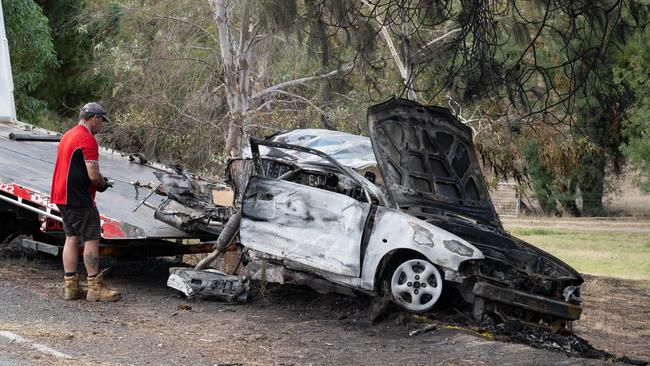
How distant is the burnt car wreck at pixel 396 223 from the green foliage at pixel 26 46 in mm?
11779

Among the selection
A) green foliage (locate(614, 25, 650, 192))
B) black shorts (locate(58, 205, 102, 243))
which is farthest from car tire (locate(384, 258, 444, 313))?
green foliage (locate(614, 25, 650, 192))

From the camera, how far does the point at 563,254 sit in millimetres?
24125

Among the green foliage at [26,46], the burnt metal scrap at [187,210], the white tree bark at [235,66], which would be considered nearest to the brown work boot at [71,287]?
the burnt metal scrap at [187,210]

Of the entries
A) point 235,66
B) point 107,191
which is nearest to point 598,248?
point 235,66

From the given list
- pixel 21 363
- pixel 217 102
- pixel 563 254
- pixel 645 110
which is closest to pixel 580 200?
pixel 645 110

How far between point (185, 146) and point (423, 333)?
15703mm

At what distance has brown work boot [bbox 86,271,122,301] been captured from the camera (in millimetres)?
9430

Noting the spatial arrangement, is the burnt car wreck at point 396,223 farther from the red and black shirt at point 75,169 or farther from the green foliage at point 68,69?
the green foliage at point 68,69

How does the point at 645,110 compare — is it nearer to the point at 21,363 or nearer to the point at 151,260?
the point at 151,260

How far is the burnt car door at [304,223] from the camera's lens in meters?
8.98

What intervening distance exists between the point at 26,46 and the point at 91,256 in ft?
44.6

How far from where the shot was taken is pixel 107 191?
11.0 m

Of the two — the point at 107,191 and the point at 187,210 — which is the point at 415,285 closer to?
the point at 187,210

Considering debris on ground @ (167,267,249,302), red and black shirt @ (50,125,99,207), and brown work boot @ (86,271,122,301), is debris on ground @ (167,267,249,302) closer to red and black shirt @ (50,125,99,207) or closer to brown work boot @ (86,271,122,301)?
brown work boot @ (86,271,122,301)
